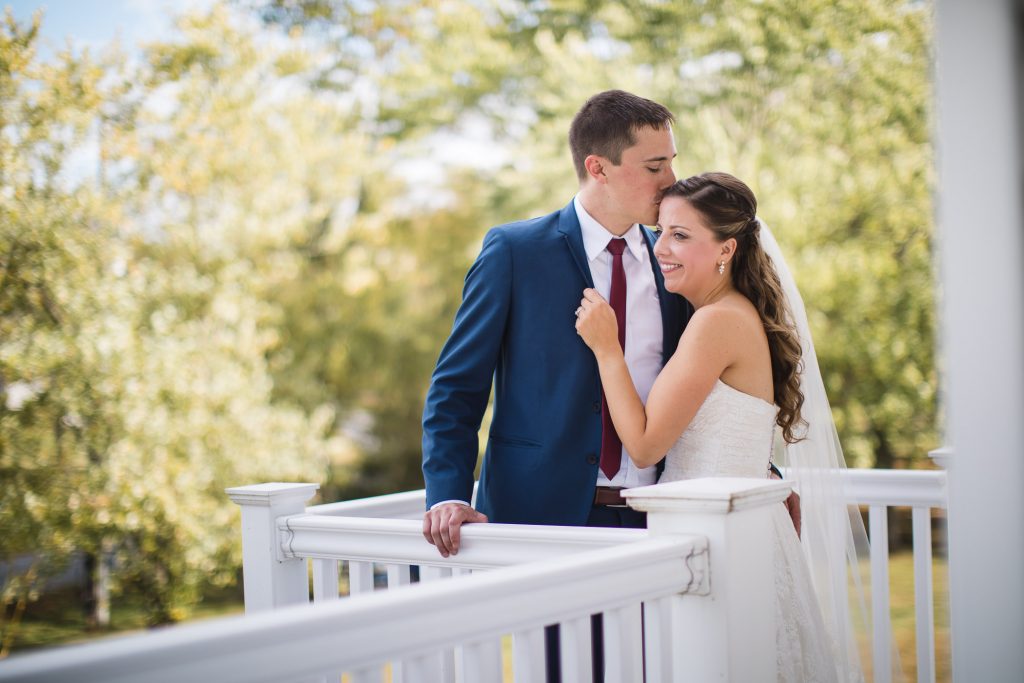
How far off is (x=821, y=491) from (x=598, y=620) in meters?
0.78

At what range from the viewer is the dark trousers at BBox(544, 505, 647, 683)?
252 cm

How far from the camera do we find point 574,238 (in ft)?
8.63

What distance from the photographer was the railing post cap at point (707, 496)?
5.75 feet

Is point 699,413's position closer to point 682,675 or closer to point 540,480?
point 540,480

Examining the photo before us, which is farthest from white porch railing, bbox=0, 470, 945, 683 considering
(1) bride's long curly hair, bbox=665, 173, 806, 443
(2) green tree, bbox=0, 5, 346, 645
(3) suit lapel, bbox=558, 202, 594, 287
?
(2) green tree, bbox=0, 5, 346, 645

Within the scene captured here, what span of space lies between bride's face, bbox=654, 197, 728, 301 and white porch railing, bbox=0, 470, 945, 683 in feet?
2.51

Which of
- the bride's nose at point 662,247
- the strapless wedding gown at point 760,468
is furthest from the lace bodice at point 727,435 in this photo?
the bride's nose at point 662,247

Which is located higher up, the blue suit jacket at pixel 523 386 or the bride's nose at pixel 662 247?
the bride's nose at pixel 662 247

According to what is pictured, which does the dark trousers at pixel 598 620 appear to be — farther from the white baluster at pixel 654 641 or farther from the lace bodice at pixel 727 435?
the white baluster at pixel 654 641

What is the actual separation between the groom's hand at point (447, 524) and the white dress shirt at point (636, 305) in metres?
0.49

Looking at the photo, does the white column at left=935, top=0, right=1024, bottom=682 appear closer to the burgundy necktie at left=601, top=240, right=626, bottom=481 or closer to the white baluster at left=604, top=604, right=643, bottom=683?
the white baluster at left=604, top=604, right=643, bottom=683

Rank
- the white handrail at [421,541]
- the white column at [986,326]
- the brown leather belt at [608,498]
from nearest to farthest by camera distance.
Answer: the white column at [986,326], the white handrail at [421,541], the brown leather belt at [608,498]

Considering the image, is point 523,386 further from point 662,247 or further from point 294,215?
point 294,215

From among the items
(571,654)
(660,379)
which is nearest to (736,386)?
(660,379)
